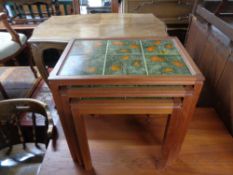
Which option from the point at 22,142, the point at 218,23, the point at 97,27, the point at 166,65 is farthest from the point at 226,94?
the point at 22,142

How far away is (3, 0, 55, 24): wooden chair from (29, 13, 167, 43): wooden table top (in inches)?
25.1

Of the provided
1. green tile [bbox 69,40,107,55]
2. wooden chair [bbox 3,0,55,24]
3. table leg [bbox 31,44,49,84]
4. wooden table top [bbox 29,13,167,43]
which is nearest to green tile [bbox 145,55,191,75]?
green tile [bbox 69,40,107,55]

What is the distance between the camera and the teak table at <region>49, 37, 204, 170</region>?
2.02ft

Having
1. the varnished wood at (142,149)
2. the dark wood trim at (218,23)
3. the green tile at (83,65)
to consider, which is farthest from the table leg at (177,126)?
the dark wood trim at (218,23)

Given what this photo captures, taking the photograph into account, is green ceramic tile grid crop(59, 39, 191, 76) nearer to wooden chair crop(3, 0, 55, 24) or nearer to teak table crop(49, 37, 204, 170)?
teak table crop(49, 37, 204, 170)

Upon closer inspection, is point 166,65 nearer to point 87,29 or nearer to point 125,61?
point 125,61

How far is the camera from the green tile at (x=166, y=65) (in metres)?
0.64

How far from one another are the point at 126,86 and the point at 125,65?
4.0 inches

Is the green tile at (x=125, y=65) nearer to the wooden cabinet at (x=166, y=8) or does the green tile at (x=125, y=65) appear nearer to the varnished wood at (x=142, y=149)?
the varnished wood at (x=142, y=149)

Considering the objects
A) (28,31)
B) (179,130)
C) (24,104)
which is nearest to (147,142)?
(179,130)

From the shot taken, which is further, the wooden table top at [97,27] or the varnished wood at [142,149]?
the wooden table top at [97,27]

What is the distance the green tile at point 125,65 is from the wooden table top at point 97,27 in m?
0.44

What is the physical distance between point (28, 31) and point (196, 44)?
6.35 feet

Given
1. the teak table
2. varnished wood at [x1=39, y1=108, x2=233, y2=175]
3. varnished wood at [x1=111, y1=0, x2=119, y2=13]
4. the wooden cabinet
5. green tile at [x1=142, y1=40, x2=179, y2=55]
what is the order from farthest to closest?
the wooden cabinet, varnished wood at [x1=111, y1=0, x2=119, y2=13], varnished wood at [x1=39, y1=108, x2=233, y2=175], green tile at [x1=142, y1=40, x2=179, y2=55], the teak table
